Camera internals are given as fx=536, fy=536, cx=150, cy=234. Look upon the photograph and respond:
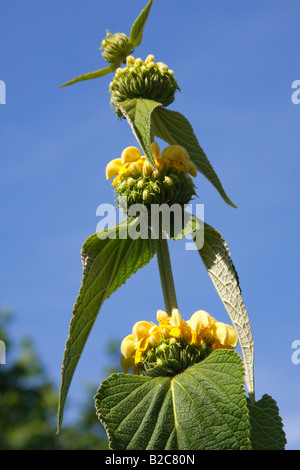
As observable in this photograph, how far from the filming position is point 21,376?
20.5 m

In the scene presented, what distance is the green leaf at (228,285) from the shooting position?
1883 mm

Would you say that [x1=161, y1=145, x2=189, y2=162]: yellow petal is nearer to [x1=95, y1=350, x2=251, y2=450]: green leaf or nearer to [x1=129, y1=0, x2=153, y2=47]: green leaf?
[x1=129, y1=0, x2=153, y2=47]: green leaf

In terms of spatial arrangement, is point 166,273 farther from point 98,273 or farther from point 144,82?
point 144,82

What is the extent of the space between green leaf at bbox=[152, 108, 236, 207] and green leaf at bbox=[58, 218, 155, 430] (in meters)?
0.42

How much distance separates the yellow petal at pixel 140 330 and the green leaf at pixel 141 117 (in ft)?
1.93

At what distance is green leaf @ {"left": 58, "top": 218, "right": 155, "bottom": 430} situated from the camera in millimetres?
2016

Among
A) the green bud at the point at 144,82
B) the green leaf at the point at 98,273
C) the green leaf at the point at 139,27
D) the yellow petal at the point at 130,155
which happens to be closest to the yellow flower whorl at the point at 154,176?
the yellow petal at the point at 130,155

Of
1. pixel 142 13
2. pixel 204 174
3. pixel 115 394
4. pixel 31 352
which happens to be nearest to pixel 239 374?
pixel 115 394

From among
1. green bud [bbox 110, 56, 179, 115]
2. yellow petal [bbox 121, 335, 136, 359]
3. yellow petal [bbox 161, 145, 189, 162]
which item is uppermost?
green bud [bbox 110, 56, 179, 115]

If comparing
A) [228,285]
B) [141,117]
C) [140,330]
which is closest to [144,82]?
[141,117]

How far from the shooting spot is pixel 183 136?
2521 millimetres

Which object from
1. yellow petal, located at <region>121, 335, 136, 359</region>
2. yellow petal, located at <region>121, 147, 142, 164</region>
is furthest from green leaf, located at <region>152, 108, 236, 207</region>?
yellow petal, located at <region>121, 335, 136, 359</region>

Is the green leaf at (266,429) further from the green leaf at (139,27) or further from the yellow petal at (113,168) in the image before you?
the green leaf at (139,27)
